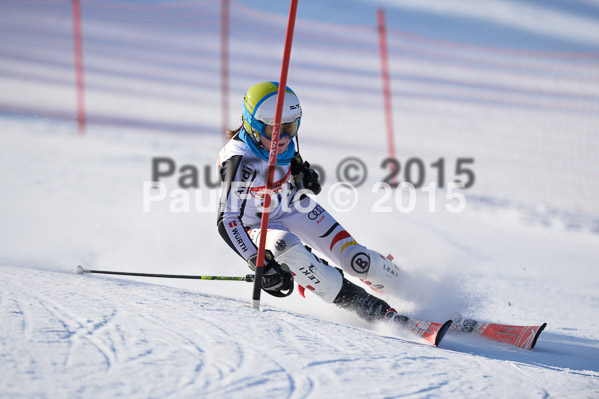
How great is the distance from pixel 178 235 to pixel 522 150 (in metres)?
7.16

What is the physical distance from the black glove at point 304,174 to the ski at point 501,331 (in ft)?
4.28

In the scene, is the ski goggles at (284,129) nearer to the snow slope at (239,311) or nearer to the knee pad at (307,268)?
the knee pad at (307,268)

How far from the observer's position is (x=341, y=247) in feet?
13.7

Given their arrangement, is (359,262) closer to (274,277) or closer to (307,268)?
(307,268)

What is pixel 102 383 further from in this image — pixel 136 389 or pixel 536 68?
pixel 536 68

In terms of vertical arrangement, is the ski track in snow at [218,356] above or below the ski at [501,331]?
above

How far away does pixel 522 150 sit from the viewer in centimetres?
1098

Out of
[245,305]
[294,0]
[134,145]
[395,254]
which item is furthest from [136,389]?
[134,145]

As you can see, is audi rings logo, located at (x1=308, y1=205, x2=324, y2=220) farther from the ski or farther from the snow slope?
the ski

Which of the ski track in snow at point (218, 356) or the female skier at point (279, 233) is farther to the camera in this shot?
the female skier at point (279, 233)

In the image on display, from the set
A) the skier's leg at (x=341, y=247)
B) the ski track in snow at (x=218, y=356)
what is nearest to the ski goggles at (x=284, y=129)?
the skier's leg at (x=341, y=247)

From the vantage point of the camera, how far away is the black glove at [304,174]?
4262 millimetres

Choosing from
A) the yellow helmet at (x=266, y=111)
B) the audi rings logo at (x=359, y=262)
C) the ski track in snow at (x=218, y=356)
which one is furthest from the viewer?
the audi rings logo at (x=359, y=262)

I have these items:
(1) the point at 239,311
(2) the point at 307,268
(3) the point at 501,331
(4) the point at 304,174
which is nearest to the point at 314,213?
(4) the point at 304,174
